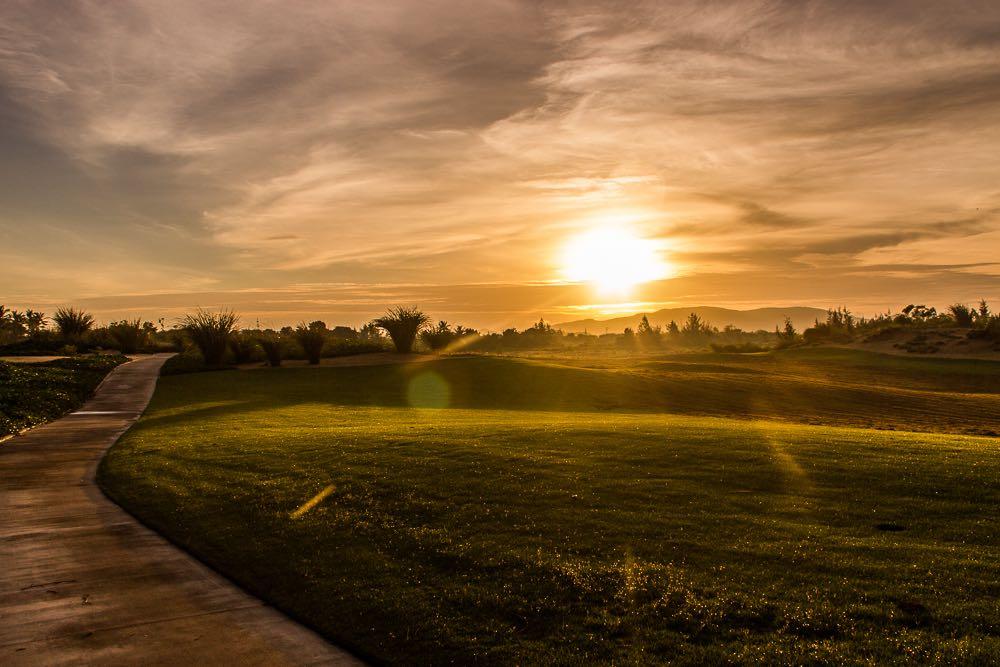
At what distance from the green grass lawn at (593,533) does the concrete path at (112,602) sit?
1.23 feet

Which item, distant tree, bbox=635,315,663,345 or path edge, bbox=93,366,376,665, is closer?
path edge, bbox=93,366,376,665

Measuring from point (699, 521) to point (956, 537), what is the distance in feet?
9.66

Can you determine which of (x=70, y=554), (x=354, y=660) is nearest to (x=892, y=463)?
(x=354, y=660)

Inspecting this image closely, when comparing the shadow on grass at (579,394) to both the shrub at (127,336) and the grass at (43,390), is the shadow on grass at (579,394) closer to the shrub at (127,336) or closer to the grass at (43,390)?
the grass at (43,390)

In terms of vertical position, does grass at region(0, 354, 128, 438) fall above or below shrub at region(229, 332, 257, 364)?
below

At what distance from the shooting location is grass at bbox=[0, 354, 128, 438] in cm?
2070

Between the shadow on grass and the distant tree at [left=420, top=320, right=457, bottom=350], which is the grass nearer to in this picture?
the shadow on grass

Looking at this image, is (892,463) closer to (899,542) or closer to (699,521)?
(899,542)

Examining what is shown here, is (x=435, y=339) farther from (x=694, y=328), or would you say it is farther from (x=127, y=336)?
(x=694, y=328)

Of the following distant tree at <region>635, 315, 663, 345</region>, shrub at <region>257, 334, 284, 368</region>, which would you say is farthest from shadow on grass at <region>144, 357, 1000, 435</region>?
→ distant tree at <region>635, 315, 663, 345</region>

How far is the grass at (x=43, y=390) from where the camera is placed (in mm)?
20703

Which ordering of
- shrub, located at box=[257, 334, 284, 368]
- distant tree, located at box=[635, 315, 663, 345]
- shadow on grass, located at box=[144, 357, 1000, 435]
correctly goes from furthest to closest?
distant tree, located at box=[635, 315, 663, 345]
shrub, located at box=[257, 334, 284, 368]
shadow on grass, located at box=[144, 357, 1000, 435]

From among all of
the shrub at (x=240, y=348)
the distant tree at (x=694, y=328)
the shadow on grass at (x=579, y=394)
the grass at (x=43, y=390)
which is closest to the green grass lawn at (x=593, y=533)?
the grass at (x=43, y=390)

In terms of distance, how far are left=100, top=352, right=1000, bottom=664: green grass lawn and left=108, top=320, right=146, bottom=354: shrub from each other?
34.6 m
